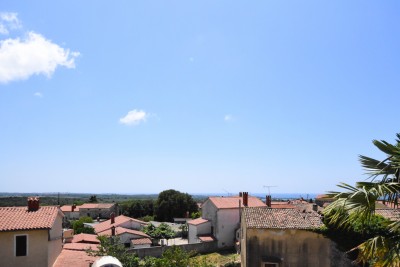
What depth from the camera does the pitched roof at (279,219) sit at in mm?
23219

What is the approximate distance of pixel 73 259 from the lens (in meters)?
24.4

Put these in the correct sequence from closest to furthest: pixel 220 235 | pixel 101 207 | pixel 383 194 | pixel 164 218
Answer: pixel 383 194 → pixel 220 235 → pixel 164 218 → pixel 101 207

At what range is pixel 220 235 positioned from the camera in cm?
4259

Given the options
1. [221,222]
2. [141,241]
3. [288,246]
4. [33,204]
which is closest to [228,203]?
[221,222]

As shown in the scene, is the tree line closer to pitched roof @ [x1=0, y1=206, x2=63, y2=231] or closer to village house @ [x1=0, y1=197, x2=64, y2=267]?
pitched roof @ [x1=0, y1=206, x2=63, y2=231]

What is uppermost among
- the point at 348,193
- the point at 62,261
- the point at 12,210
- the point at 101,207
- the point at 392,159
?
the point at 392,159

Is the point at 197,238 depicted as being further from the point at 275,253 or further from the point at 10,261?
the point at 10,261

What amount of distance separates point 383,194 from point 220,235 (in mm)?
36631

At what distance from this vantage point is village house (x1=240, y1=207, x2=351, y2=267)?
22.7m

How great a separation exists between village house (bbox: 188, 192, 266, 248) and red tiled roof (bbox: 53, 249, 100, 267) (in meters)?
19.9

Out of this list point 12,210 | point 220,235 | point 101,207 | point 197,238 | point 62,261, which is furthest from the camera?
point 101,207

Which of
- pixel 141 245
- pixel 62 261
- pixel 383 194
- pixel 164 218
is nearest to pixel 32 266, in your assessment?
pixel 62 261

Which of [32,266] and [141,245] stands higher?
[32,266]

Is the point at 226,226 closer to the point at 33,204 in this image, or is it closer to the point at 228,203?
the point at 228,203
